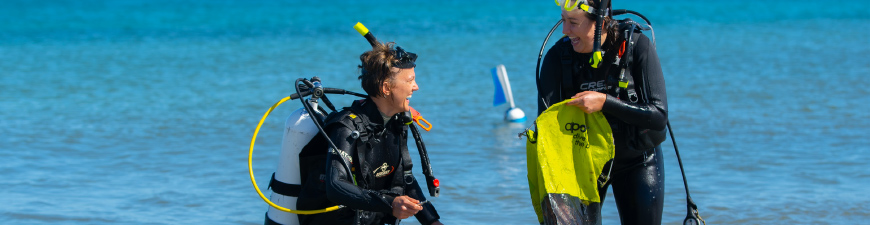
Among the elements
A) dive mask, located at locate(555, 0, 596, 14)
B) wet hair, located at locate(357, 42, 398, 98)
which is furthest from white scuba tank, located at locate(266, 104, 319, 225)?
dive mask, located at locate(555, 0, 596, 14)

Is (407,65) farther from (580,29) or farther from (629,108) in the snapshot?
(629,108)

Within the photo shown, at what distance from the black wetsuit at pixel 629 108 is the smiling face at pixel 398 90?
526 mm

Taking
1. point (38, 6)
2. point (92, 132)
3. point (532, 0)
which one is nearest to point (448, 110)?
point (92, 132)

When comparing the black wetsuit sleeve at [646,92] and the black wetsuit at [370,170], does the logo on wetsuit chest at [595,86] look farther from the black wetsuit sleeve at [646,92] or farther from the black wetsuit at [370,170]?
the black wetsuit at [370,170]

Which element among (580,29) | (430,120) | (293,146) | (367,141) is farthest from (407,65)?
(430,120)

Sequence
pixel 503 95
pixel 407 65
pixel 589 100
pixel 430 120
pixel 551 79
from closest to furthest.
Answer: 1. pixel 589 100
2. pixel 407 65
3. pixel 551 79
4. pixel 430 120
5. pixel 503 95

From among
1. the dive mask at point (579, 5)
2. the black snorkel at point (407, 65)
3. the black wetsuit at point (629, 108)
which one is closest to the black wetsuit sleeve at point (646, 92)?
the black wetsuit at point (629, 108)

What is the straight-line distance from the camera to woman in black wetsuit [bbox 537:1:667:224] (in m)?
3.40

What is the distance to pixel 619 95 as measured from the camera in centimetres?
355

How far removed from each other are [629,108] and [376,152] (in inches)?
35.9

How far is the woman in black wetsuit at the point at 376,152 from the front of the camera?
3207 millimetres

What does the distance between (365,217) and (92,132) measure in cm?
639

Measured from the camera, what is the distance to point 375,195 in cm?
322

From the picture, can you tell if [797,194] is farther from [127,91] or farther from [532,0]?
[532,0]
